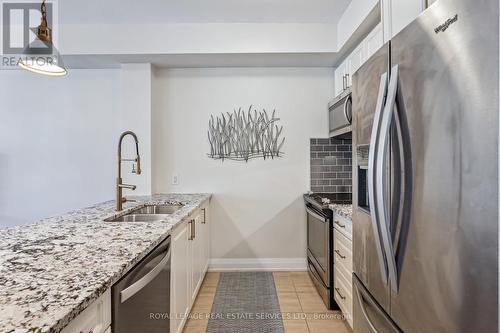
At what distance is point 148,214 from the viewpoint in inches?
95.8

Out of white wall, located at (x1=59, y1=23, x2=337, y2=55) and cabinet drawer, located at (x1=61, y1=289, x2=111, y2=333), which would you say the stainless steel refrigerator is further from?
white wall, located at (x1=59, y1=23, x2=337, y2=55)

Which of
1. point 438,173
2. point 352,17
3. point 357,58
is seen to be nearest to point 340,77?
point 357,58

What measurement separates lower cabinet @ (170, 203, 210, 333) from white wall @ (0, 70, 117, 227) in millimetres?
1464

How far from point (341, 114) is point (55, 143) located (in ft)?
10.6

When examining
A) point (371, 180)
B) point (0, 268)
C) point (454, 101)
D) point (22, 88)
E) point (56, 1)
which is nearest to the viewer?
point (454, 101)

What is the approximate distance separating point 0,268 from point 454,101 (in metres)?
1.47

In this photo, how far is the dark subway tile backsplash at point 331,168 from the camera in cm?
337

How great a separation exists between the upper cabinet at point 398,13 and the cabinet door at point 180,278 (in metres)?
1.75

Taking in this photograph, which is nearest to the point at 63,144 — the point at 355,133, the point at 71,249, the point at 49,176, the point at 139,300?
the point at 49,176

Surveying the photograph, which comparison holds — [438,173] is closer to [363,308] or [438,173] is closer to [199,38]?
[363,308]

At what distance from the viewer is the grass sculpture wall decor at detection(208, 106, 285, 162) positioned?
11.1 feet

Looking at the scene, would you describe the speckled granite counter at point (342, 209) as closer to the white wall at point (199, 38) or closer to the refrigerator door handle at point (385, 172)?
the refrigerator door handle at point (385, 172)

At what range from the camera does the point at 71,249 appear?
1165 mm

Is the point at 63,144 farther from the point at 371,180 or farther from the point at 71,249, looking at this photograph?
the point at 371,180
